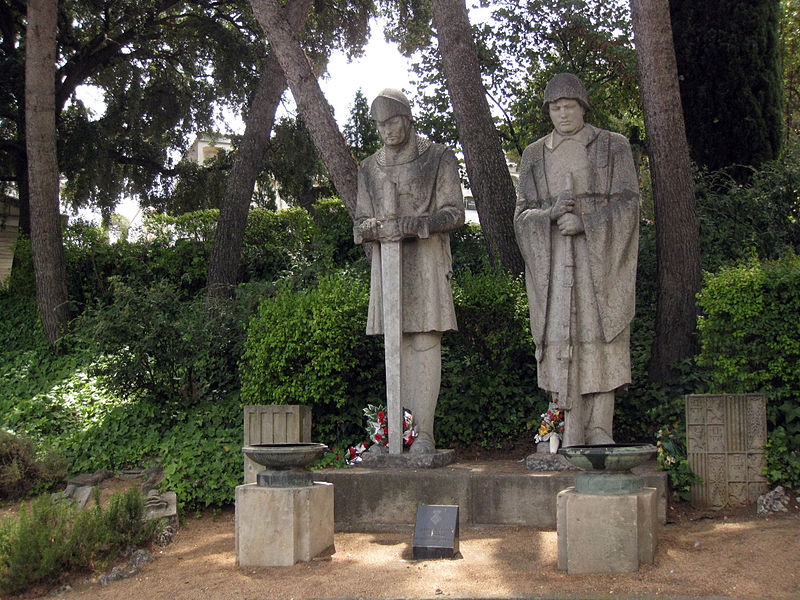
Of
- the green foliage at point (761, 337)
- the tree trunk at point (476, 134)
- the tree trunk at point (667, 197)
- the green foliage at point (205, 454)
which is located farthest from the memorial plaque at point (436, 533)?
the tree trunk at point (476, 134)

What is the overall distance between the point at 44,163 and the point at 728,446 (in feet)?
32.8

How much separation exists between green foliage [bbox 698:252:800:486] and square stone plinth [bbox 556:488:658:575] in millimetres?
2154

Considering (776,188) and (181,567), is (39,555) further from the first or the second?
(776,188)

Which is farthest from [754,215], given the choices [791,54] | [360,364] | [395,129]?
[791,54]

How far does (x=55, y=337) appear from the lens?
1265 centimetres

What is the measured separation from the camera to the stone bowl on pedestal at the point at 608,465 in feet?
16.5

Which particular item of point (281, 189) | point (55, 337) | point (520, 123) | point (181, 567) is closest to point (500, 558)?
point (181, 567)

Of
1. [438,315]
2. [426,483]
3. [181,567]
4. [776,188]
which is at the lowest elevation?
[181,567]

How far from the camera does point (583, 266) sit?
680 centimetres

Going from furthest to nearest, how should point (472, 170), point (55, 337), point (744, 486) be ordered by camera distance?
1. point (55, 337)
2. point (472, 170)
3. point (744, 486)

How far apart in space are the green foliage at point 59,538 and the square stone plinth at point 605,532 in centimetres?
306

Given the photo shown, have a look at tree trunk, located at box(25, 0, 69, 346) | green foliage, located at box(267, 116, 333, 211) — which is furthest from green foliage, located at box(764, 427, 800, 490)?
green foliage, located at box(267, 116, 333, 211)

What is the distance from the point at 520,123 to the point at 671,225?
21.2ft

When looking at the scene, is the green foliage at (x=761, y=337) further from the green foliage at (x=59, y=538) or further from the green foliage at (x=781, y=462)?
the green foliage at (x=59, y=538)
